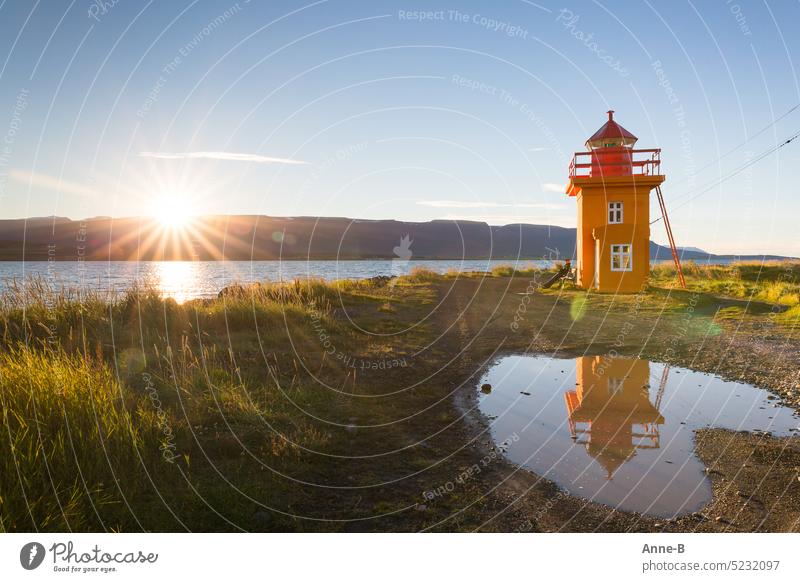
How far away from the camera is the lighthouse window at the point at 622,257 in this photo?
70.4 feet

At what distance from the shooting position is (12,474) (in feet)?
11.1

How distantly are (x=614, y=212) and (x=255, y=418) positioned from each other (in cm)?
2044

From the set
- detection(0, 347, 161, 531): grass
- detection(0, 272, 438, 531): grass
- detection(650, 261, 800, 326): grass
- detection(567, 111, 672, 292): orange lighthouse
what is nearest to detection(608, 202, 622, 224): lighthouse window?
detection(567, 111, 672, 292): orange lighthouse

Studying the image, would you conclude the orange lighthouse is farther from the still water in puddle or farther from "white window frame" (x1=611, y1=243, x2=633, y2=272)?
the still water in puddle

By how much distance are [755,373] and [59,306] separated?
12984 millimetres

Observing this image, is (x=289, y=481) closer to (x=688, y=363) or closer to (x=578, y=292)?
(x=688, y=363)

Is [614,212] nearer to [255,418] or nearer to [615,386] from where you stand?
[615,386]

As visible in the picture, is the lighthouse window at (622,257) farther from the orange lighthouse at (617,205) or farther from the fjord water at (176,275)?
the fjord water at (176,275)

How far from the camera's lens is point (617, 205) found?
71.6 feet

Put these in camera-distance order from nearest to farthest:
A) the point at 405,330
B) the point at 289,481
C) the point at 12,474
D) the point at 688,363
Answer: the point at 12,474, the point at 289,481, the point at 688,363, the point at 405,330

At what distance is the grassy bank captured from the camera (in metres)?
3.67

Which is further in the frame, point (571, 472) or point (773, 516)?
point (571, 472)

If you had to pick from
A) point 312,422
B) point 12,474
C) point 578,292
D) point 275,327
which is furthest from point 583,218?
point 12,474

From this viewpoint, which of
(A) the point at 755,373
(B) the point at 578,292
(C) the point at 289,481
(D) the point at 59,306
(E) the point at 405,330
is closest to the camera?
(C) the point at 289,481
